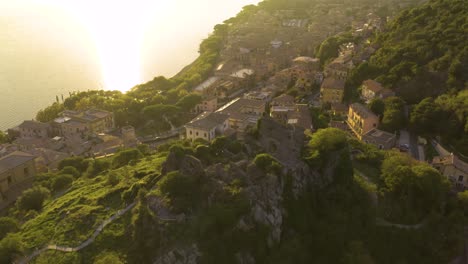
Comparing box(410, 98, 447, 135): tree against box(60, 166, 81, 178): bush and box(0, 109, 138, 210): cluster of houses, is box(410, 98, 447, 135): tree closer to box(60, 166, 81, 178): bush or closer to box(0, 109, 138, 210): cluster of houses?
box(0, 109, 138, 210): cluster of houses

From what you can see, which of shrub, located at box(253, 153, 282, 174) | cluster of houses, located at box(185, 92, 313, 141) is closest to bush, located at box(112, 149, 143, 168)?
cluster of houses, located at box(185, 92, 313, 141)

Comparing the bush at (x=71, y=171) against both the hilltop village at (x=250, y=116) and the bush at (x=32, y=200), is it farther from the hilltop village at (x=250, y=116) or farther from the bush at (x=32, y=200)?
the bush at (x=32, y=200)

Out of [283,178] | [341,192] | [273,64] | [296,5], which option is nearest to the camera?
[283,178]

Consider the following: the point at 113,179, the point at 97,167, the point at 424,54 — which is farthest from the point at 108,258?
the point at 424,54

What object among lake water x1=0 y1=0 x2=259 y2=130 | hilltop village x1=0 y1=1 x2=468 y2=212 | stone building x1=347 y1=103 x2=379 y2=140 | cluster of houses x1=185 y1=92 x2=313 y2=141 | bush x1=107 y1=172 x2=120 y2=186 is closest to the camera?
bush x1=107 y1=172 x2=120 y2=186

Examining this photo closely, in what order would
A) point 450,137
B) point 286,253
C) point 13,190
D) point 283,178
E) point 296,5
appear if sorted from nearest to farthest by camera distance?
1. point 286,253
2. point 283,178
3. point 13,190
4. point 450,137
5. point 296,5

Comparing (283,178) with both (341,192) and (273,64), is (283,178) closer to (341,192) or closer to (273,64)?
(341,192)

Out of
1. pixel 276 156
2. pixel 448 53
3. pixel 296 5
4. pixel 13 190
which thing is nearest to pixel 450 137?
pixel 448 53
